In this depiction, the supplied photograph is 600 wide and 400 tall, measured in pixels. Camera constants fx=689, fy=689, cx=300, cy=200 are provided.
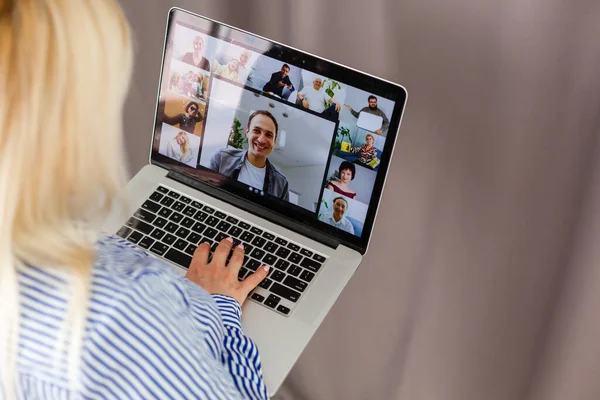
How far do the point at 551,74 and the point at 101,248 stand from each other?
21.5 inches

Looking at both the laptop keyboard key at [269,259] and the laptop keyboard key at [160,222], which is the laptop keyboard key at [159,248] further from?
the laptop keyboard key at [269,259]

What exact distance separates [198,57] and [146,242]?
0.84 feet

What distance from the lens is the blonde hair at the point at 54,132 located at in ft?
1.60

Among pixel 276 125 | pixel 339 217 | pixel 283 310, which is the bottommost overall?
pixel 283 310

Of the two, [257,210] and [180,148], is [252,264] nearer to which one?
[257,210]

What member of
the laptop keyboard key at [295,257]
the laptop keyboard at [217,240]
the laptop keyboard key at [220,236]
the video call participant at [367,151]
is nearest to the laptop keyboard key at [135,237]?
the laptop keyboard at [217,240]

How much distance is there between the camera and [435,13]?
0.85m

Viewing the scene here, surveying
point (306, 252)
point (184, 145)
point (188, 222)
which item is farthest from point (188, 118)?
point (306, 252)

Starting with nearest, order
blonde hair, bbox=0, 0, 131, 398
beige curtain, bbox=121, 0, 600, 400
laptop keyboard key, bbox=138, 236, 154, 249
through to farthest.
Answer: blonde hair, bbox=0, 0, 131, 398, beige curtain, bbox=121, 0, 600, 400, laptop keyboard key, bbox=138, 236, 154, 249

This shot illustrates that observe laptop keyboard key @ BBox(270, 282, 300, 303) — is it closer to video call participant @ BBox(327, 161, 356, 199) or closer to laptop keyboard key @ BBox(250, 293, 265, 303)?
laptop keyboard key @ BBox(250, 293, 265, 303)

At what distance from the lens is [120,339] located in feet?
1.83

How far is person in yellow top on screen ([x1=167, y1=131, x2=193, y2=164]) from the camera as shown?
965 millimetres

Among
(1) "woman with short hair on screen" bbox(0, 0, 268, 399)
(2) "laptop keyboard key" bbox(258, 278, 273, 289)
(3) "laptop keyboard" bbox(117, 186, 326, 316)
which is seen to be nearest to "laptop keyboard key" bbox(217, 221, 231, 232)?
(3) "laptop keyboard" bbox(117, 186, 326, 316)

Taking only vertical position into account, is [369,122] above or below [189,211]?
above
